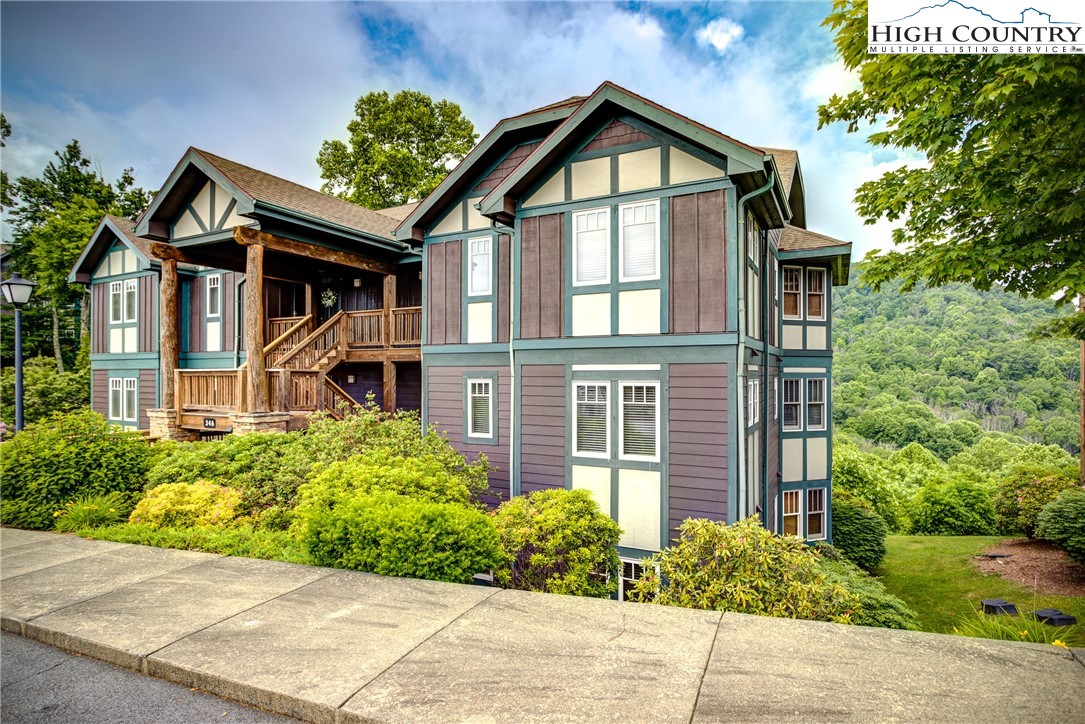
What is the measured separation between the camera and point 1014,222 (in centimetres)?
779

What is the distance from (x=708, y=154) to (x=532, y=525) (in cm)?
647

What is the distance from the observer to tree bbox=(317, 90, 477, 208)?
98.5 ft

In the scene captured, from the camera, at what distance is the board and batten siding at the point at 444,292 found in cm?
1200

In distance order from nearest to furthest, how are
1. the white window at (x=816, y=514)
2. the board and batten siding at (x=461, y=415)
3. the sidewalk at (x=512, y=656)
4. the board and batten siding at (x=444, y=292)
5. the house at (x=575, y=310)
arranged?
1. the sidewalk at (x=512, y=656)
2. the house at (x=575, y=310)
3. the board and batten siding at (x=461, y=415)
4. the board and batten siding at (x=444, y=292)
5. the white window at (x=816, y=514)

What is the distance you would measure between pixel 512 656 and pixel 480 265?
895 cm

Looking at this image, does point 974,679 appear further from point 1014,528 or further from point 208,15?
point 1014,528

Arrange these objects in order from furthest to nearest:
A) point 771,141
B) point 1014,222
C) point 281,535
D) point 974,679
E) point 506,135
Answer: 1. point 771,141
2. point 506,135
3. point 1014,222
4. point 281,535
5. point 974,679

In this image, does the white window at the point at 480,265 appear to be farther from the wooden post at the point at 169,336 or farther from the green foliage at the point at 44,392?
the green foliage at the point at 44,392

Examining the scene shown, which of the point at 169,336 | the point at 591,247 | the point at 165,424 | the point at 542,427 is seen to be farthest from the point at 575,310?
the point at 165,424

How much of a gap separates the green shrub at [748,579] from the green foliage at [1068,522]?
44.9ft

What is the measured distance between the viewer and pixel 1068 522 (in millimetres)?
14492

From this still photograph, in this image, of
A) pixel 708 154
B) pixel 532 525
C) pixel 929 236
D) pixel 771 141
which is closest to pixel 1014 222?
pixel 929 236

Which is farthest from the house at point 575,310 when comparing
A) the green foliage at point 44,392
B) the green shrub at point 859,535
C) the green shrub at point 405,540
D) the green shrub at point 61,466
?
the green foliage at point 44,392

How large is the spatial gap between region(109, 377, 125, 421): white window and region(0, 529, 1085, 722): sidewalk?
18204mm
